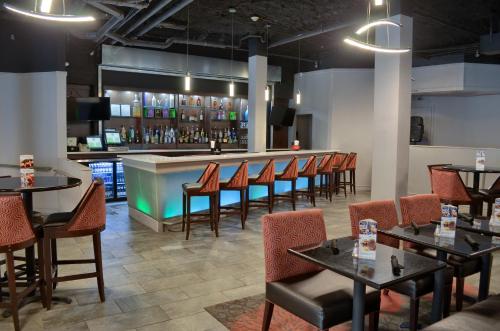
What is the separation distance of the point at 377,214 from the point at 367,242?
107 centimetres

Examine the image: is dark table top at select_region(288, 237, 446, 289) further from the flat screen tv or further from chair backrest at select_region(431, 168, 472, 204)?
the flat screen tv

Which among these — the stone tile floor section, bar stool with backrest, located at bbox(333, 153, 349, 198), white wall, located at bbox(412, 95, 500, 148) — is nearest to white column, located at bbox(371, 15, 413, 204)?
the stone tile floor section

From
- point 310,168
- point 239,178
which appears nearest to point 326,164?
point 310,168

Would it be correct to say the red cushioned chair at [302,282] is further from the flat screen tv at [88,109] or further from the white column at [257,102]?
the flat screen tv at [88,109]

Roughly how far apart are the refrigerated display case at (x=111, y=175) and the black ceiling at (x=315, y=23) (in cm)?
242

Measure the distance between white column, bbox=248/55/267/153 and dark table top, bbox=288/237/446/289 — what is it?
20.9 feet

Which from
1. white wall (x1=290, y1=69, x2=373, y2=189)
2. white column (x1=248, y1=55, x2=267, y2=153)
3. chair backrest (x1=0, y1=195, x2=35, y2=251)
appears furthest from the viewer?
white wall (x1=290, y1=69, x2=373, y2=189)

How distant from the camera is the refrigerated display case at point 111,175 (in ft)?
25.4

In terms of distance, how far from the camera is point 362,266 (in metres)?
2.16

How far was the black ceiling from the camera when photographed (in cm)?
673

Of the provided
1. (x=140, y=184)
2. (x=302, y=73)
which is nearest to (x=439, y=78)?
(x=302, y=73)

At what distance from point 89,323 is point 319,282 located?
1.77 meters

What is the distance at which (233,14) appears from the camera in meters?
7.36

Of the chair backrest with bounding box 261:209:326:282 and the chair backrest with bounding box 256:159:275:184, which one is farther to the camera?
the chair backrest with bounding box 256:159:275:184
